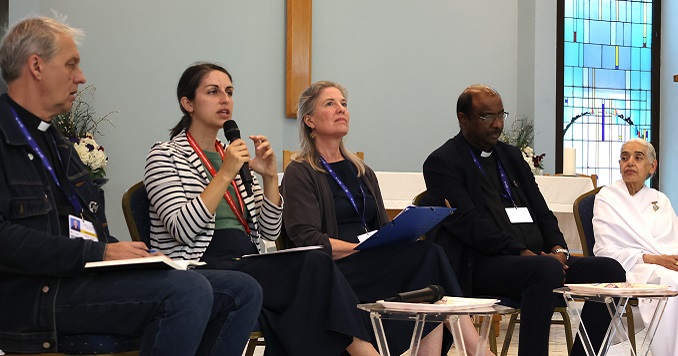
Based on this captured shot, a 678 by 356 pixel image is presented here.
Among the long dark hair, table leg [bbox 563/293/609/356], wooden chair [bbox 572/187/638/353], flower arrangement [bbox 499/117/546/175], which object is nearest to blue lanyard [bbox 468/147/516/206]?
wooden chair [bbox 572/187/638/353]

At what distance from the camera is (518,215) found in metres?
3.87

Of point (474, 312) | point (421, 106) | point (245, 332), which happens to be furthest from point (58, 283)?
point (421, 106)

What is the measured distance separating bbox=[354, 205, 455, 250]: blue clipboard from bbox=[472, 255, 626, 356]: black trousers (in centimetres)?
52

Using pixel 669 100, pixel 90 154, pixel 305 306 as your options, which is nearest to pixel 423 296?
pixel 305 306

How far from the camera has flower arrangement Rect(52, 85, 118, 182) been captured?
5125 mm

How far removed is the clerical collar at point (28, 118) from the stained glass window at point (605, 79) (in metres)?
6.21

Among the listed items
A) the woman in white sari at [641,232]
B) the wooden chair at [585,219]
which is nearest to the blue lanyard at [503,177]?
the wooden chair at [585,219]

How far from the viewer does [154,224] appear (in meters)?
2.93

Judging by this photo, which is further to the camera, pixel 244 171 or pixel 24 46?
pixel 244 171

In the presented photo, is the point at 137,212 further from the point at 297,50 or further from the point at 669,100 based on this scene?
the point at 669,100

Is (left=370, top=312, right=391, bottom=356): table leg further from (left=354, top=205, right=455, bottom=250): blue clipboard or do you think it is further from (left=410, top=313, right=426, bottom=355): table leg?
(left=354, top=205, right=455, bottom=250): blue clipboard

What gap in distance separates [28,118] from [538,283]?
202 cm

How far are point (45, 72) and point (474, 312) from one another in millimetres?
1257

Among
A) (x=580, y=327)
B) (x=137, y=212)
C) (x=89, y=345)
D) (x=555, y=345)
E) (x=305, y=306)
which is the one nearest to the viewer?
(x=89, y=345)
